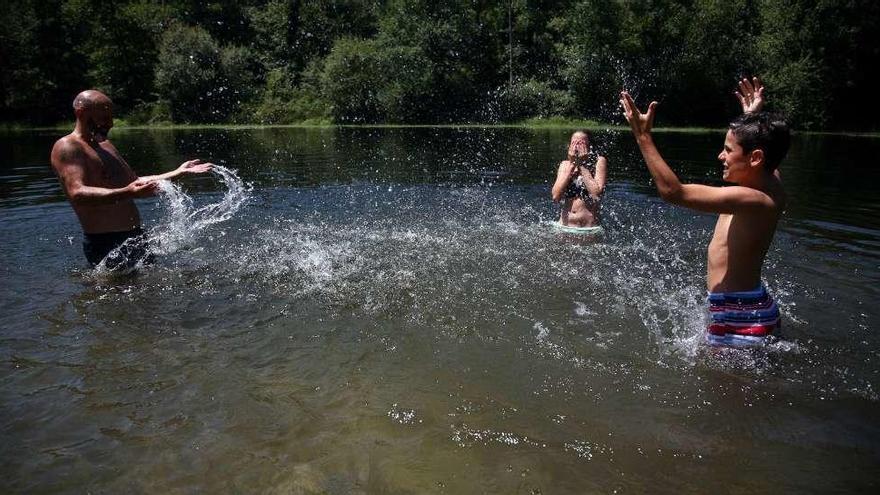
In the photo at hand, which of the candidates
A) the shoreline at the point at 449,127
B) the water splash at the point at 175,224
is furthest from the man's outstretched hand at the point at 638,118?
the shoreline at the point at 449,127

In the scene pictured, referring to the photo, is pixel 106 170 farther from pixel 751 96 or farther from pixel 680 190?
pixel 751 96

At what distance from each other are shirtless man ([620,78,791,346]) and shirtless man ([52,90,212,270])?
15.7 ft

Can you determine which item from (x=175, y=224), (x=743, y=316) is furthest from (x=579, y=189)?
A: (x=175, y=224)

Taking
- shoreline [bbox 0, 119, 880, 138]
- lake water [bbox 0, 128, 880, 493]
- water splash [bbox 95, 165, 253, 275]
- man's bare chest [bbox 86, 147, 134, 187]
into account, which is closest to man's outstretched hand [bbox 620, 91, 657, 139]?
lake water [bbox 0, 128, 880, 493]

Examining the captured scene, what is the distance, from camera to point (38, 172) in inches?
684

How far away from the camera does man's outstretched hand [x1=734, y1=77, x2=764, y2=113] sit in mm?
5086

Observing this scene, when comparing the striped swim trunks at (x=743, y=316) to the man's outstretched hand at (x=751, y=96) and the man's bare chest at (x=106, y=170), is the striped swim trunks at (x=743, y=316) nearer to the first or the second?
the man's outstretched hand at (x=751, y=96)

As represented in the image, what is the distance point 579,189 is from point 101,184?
6.68 meters

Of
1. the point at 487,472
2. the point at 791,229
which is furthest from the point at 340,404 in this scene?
the point at 791,229

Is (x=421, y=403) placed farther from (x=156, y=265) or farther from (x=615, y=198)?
(x=615, y=198)

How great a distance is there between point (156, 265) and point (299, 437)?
15.9ft

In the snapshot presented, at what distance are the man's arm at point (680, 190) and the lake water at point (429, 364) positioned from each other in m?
1.44

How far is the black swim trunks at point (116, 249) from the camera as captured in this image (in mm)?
6953

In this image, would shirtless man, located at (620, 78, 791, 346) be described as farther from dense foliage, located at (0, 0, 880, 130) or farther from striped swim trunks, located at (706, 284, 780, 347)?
dense foliage, located at (0, 0, 880, 130)
